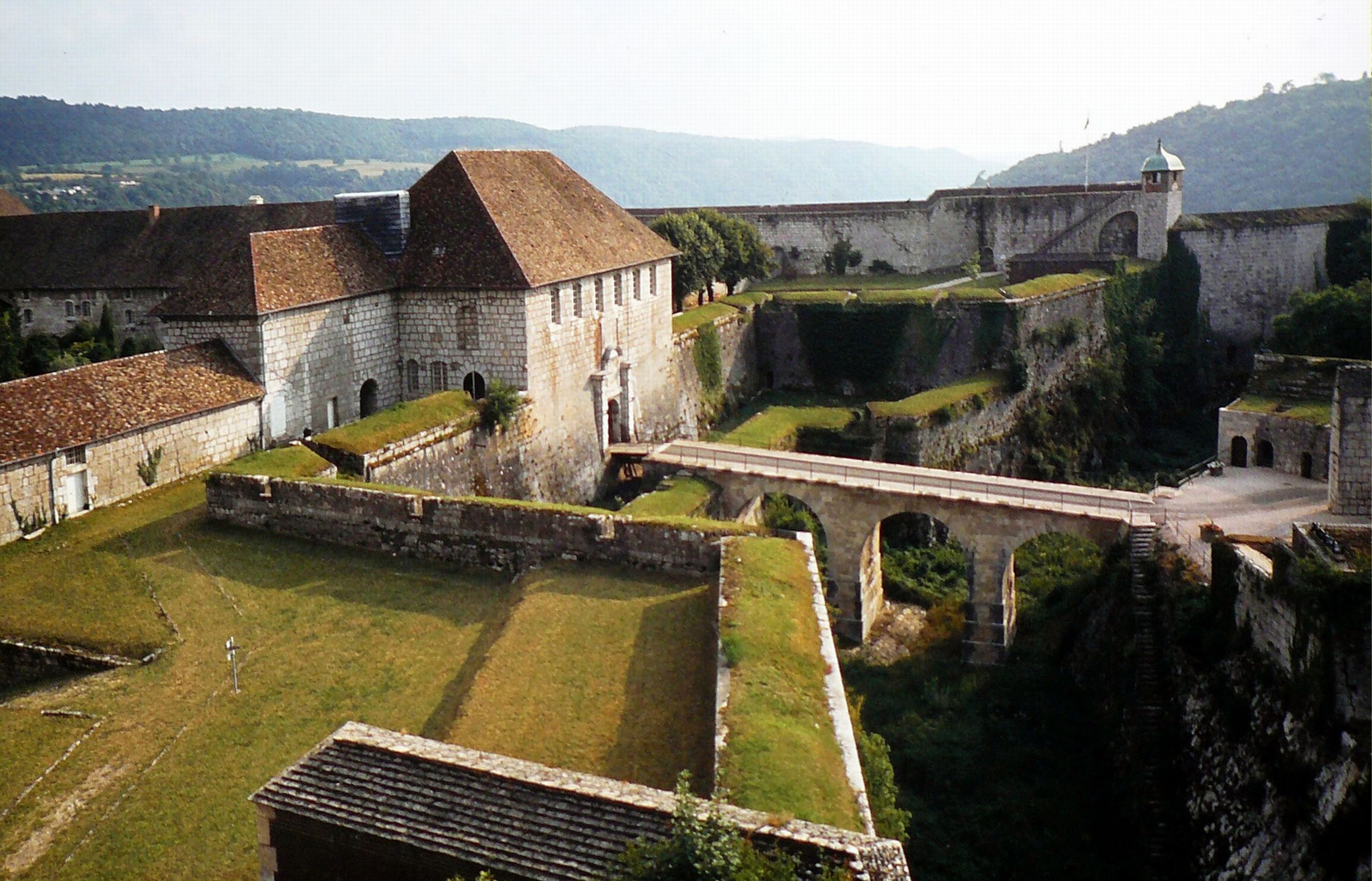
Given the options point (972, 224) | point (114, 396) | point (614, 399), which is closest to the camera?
point (114, 396)

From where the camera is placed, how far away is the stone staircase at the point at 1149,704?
730 inches

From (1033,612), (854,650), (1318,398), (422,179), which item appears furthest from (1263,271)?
(422,179)

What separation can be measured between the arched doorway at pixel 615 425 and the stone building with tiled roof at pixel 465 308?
43 millimetres

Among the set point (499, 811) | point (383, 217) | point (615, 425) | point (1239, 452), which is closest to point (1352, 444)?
point (1239, 452)

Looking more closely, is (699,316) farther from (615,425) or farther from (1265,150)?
(1265,150)

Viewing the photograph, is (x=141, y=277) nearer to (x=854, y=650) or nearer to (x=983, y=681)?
(x=854, y=650)

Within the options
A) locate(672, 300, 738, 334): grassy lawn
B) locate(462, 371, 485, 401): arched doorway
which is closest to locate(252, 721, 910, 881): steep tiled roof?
locate(462, 371, 485, 401): arched doorway

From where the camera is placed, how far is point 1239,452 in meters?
30.4

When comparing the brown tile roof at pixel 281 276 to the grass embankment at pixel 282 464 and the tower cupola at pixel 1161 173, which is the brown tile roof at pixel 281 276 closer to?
the grass embankment at pixel 282 464

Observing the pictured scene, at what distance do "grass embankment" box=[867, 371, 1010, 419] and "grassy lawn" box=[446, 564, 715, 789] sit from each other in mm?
17799

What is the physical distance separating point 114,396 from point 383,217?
8589 millimetres

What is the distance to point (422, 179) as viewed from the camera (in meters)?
30.3

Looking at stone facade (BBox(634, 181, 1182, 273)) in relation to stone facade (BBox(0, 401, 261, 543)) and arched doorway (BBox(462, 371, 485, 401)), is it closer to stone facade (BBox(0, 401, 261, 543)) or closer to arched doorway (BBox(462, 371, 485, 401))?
arched doorway (BBox(462, 371, 485, 401))

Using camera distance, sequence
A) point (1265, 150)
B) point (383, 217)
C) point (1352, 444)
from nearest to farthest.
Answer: point (1352, 444) → point (383, 217) → point (1265, 150)
